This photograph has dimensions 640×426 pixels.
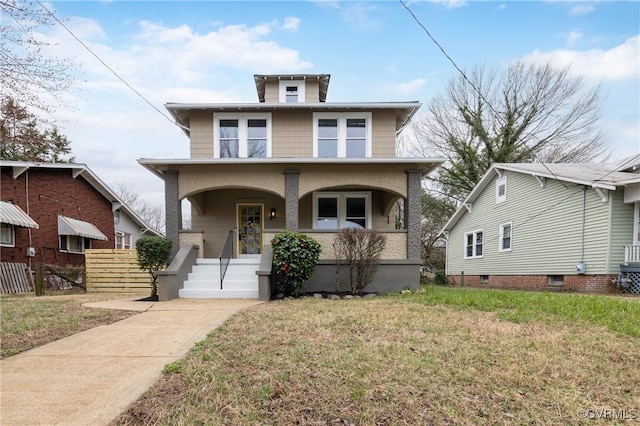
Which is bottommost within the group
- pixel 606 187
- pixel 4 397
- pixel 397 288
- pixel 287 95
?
pixel 397 288

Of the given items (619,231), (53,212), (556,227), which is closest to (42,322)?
(53,212)

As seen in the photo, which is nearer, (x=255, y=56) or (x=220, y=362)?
(x=220, y=362)

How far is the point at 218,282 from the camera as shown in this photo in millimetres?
9125

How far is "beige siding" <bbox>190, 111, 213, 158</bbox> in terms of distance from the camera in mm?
11461

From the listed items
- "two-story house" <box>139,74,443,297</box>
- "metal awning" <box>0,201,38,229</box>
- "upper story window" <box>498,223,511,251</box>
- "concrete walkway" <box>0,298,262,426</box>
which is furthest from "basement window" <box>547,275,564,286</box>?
"metal awning" <box>0,201,38,229</box>

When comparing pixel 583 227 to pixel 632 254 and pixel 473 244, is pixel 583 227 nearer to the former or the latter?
pixel 632 254

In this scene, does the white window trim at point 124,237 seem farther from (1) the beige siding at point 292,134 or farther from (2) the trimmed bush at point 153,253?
(1) the beige siding at point 292,134

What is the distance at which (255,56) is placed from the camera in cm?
1184

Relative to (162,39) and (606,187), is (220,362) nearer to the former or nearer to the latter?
(162,39)

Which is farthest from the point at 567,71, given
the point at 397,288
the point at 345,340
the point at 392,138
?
the point at 345,340

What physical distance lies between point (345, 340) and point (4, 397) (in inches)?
129

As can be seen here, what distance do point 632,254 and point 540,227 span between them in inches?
134

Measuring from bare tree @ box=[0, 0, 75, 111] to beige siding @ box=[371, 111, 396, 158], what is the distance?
832 centimetres

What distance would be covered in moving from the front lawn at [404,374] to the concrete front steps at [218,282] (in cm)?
353
